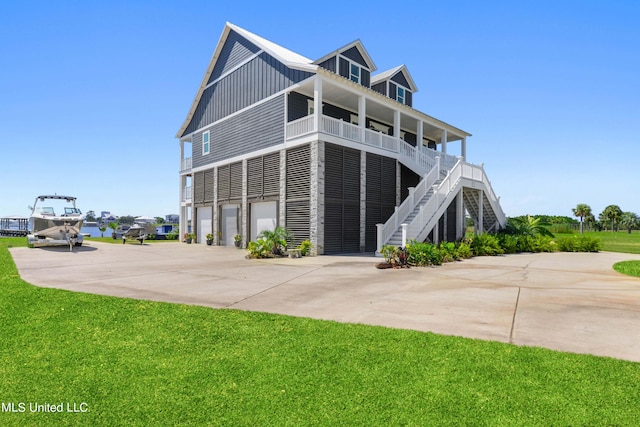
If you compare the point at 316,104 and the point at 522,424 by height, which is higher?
the point at 316,104

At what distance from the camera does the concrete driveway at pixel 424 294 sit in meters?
4.93

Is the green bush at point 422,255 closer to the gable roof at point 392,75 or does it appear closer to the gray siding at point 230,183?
the gray siding at point 230,183

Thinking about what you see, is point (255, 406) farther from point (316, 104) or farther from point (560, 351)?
point (316, 104)

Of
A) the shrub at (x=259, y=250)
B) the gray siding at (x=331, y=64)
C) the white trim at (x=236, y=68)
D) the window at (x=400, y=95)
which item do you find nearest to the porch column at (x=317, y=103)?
the gray siding at (x=331, y=64)

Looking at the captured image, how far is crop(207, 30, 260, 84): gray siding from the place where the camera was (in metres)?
20.9

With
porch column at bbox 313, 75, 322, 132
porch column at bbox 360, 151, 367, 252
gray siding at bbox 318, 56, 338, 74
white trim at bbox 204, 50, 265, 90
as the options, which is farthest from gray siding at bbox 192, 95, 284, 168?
porch column at bbox 360, 151, 367, 252

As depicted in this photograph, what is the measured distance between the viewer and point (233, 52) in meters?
22.2

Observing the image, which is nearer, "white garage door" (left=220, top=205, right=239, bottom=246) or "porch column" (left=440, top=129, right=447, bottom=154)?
"white garage door" (left=220, top=205, right=239, bottom=246)

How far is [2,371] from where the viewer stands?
11.8ft

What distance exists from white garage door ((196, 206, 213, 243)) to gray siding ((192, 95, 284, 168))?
138 inches

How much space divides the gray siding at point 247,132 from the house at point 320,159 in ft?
0.23

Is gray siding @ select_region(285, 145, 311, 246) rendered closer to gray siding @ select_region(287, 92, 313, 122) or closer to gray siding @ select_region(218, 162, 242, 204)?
gray siding @ select_region(287, 92, 313, 122)

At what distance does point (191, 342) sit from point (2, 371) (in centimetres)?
187

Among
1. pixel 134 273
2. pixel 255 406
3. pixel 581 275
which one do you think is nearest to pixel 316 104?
pixel 134 273
